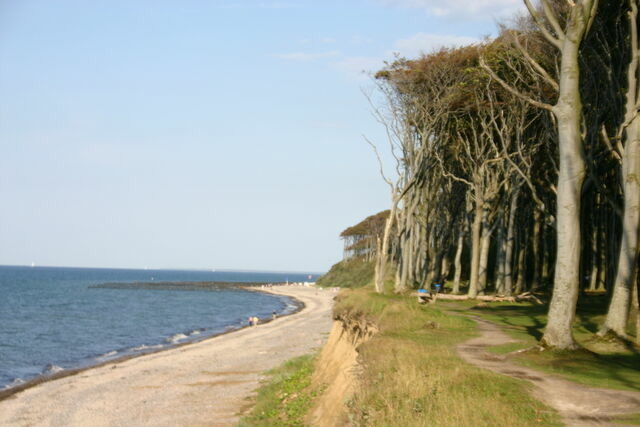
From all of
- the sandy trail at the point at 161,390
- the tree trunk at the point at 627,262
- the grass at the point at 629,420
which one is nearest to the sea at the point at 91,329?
the sandy trail at the point at 161,390

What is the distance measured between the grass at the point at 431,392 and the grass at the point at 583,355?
166 cm

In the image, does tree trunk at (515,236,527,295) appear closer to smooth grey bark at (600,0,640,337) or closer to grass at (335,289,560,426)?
smooth grey bark at (600,0,640,337)

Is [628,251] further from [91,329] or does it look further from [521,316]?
[91,329]

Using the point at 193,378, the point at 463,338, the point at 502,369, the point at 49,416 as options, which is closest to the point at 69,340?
the point at 193,378

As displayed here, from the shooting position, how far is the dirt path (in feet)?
31.1

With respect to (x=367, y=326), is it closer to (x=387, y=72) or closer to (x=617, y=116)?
(x=617, y=116)

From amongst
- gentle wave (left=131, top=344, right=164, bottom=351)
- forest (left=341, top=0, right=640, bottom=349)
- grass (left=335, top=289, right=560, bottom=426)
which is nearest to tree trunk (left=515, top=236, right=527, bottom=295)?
forest (left=341, top=0, right=640, bottom=349)

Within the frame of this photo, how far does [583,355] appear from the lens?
48.8 ft

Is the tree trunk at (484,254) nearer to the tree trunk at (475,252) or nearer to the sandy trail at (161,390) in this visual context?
the tree trunk at (475,252)

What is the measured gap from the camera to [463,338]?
18094 millimetres

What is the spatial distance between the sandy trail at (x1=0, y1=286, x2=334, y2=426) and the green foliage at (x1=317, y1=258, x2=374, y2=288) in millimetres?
68065

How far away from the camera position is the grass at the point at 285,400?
1891 cm

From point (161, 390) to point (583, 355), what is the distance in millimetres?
19972

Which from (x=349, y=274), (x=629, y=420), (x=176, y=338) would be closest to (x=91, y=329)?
(x=176, y=338)
